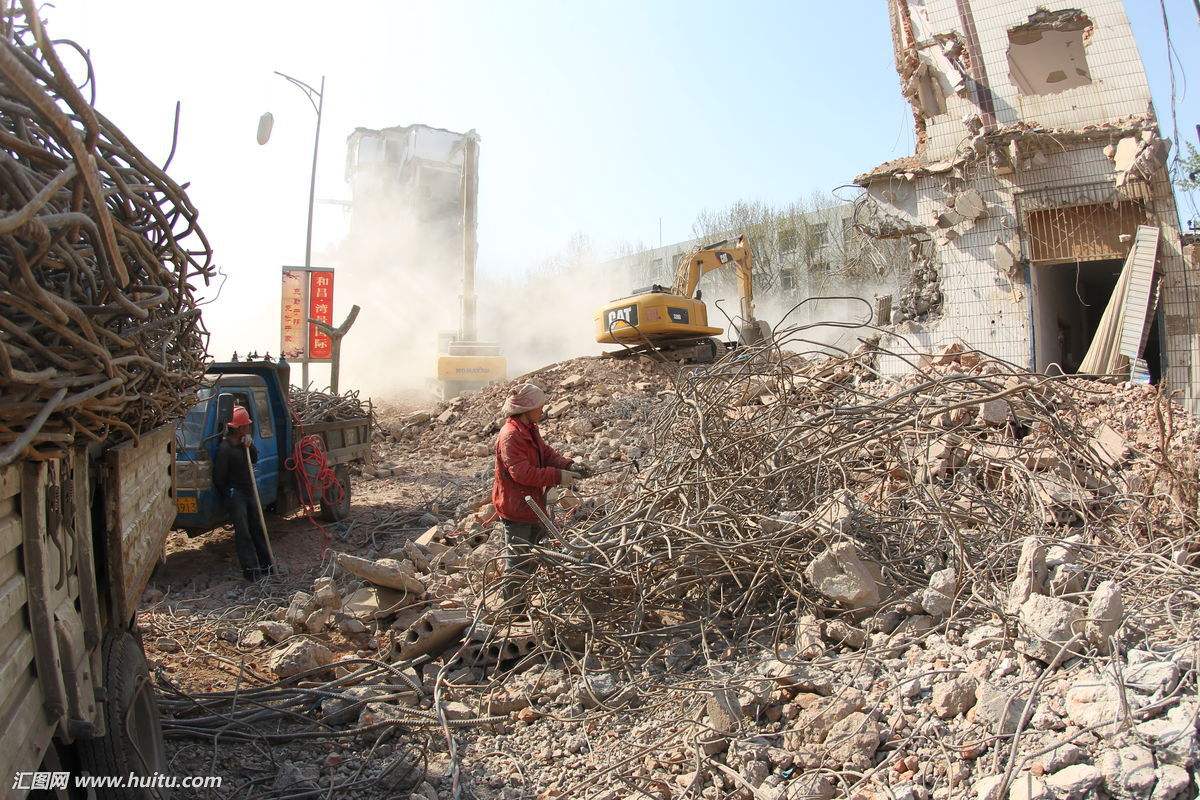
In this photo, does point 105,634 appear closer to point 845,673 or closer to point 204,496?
point 845,673

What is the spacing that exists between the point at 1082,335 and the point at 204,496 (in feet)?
45.7

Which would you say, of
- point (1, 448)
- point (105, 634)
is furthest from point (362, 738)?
point (1, 448)

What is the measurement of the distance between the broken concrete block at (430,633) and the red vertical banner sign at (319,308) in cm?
1048

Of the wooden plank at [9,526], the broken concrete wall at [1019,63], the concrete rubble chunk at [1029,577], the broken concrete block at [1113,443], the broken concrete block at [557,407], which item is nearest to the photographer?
the wooden plank at [9,526]

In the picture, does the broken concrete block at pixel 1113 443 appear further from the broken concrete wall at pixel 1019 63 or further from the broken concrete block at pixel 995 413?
the broken concrete wall at pixel 1019 63

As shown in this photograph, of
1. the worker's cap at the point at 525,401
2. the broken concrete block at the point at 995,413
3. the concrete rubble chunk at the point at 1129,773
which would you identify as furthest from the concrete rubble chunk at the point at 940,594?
the broken concrete block at the point at 995,413

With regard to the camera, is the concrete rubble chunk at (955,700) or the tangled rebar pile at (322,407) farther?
the tangled rebar pile at (322,407)

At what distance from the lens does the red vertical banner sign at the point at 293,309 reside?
1418 cm

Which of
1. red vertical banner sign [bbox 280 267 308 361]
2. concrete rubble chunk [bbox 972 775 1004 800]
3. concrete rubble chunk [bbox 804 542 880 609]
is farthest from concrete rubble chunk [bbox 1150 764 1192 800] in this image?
red vertical banner sign [bbox 280 267 308 361]

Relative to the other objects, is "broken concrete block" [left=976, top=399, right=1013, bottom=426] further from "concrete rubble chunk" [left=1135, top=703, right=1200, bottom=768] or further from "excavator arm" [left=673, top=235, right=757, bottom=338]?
"excavator arm" [left=673, top=235, right=757, bottom=338]

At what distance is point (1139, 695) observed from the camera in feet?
8.48

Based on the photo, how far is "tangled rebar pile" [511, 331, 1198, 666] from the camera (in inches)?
163

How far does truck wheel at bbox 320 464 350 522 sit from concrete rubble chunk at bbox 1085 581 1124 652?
295 inches

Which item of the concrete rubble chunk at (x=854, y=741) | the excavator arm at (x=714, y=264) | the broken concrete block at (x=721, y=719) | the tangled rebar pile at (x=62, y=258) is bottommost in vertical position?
the broken concrete block at (x=721, y=719)
